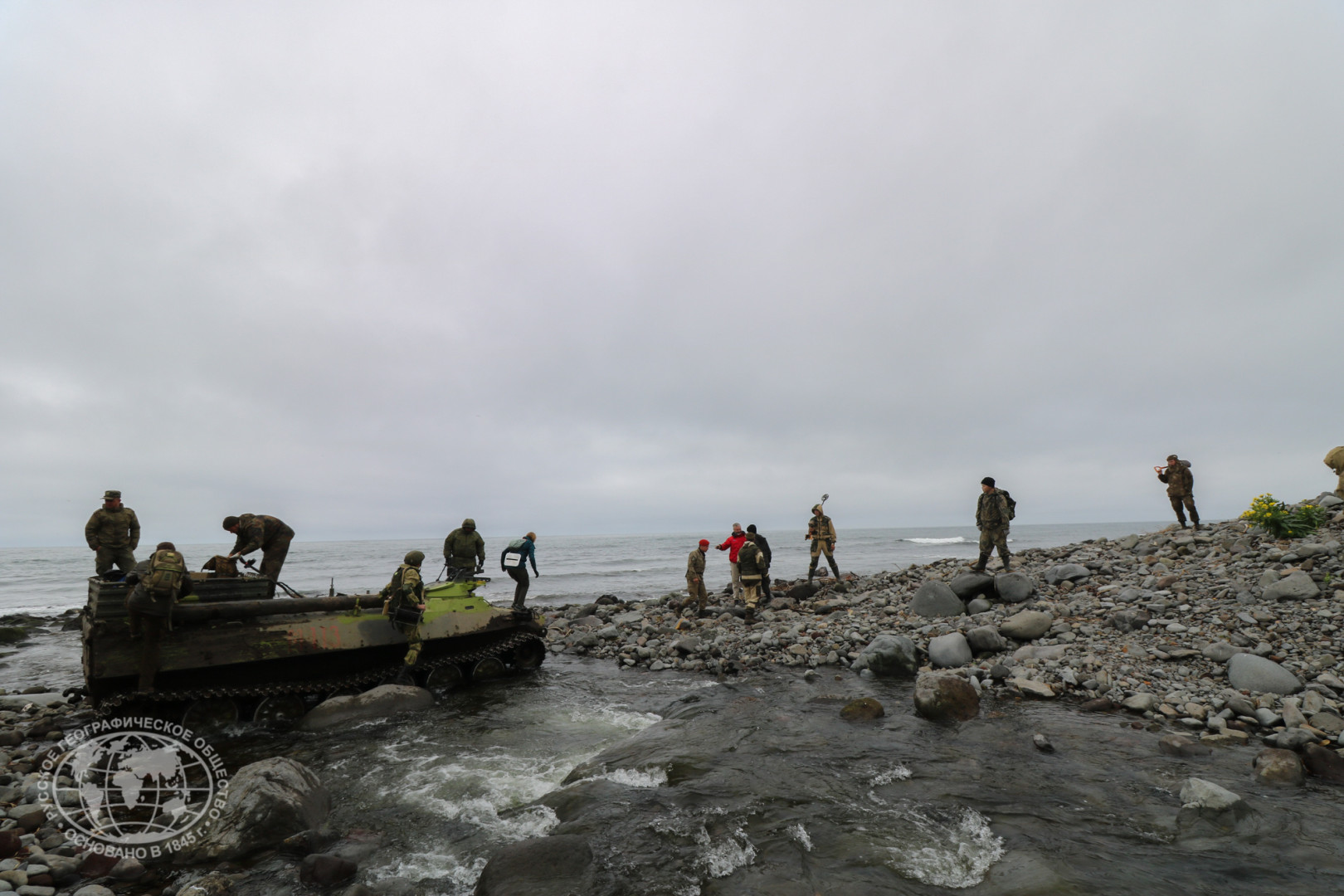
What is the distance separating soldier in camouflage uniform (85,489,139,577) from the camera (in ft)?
39.0

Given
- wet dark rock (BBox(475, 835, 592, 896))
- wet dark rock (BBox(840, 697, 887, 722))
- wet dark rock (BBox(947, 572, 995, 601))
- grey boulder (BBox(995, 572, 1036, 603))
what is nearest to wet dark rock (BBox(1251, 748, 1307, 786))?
wet dark rock (BBox(840, 697, 887, 722))

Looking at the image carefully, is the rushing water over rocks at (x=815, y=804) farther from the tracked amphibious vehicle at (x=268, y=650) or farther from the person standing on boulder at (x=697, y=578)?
the person standing on boulder at (x=697, y=578)

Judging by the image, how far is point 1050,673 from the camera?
974cm

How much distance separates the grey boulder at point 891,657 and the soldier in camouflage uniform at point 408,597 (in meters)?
8.63

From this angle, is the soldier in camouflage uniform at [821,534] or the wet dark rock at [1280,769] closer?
the wet dark rock at [1280,769]

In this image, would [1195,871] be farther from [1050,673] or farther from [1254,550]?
[1254,550]

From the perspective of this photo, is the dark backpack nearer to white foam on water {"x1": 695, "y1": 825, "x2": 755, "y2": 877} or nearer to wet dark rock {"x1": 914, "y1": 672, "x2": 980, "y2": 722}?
A: white foam on water {"x1": 695, "y1": 825, "x2": 755, "y2": 877}

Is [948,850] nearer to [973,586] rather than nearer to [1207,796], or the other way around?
[1207,796]

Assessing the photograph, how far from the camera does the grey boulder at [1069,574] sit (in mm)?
13672

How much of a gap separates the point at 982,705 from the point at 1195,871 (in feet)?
14.8

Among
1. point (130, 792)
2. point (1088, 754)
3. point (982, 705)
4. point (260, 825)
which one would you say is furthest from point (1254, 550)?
point (130, 792)

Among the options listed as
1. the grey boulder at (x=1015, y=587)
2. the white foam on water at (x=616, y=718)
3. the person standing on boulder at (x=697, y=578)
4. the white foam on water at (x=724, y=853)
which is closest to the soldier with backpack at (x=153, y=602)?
the white foam on water at (x=616, y=718)

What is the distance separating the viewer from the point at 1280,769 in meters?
6.22

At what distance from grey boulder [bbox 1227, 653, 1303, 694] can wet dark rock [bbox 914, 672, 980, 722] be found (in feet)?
11.1
